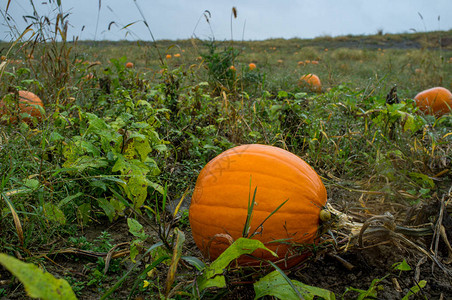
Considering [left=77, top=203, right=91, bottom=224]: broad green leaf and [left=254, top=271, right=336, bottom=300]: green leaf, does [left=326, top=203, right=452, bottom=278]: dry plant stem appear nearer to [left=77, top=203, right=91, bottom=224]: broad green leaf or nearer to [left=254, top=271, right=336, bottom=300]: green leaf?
[left=254, top=271, right=336, bottom=300]: green leaf

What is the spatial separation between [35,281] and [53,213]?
1160mm

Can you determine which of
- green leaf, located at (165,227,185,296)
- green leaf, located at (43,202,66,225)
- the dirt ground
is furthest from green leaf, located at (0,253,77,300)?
green leaf, located at (43,202,66,225)

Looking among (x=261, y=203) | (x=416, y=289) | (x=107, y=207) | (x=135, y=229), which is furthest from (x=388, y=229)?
(x=107, y=207)

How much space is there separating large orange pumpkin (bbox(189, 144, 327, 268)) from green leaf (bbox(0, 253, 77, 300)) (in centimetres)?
76

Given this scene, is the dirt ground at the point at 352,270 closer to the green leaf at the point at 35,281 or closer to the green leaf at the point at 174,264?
the green leaf at the point at 174,264

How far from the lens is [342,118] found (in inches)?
130

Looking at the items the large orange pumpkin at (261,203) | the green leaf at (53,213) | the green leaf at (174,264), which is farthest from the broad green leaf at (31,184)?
the green leaf at (174,264)

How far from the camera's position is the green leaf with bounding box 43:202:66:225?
177 cm

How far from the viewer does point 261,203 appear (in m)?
1.52

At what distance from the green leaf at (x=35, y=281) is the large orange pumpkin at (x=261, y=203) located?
0.76 metres

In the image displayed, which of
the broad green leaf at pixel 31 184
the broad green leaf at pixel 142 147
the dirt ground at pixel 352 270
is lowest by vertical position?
Answer: the dirt ground at pixel 352 270

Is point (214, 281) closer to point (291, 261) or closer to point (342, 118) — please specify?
point (291, 261)

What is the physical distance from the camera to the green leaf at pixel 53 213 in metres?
1.77

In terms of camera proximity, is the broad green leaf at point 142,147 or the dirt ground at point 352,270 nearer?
the dirt ground at point 352,270
